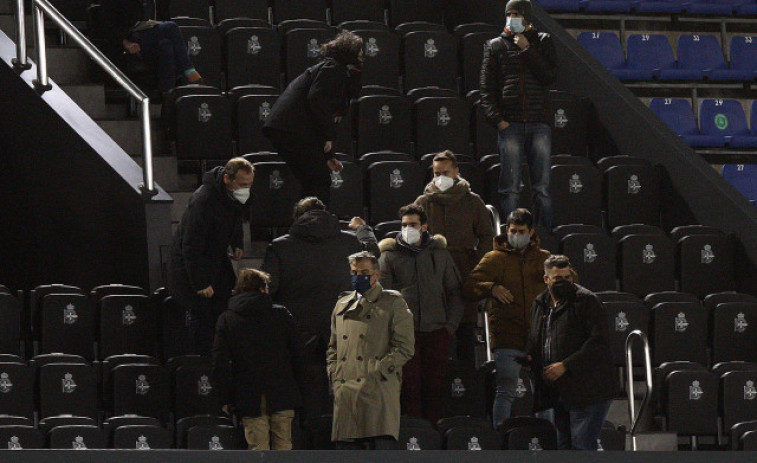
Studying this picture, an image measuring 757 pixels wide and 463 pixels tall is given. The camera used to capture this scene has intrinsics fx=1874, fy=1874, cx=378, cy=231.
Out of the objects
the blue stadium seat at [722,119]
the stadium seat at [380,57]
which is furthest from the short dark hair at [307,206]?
the blue stadium seat at [722,119]

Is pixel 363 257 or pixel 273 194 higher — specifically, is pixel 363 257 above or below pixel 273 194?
below

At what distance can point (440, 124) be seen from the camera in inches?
471

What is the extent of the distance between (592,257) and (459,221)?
1315mm

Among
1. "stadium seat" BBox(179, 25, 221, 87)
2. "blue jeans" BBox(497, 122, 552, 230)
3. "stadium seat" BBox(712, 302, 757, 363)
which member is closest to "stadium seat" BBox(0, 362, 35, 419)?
"blue jeans" BBox(497, 122, 552, 230)

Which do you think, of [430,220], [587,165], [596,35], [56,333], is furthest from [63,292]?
[596,35]

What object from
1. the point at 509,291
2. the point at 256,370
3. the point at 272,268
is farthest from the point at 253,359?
the point at 509,291

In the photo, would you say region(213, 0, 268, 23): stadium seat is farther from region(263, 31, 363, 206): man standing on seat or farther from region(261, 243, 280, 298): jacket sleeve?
region(261, 243, 280, 298): jacket sleeve

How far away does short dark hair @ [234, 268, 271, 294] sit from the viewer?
8.99m

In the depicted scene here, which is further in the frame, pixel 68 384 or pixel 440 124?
pixel 440 124

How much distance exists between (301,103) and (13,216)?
6.80ft

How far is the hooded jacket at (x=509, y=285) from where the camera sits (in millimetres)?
9562

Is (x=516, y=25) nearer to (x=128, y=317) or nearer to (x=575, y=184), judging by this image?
(x=575, y=184)

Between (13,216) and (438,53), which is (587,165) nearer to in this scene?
(438,53)

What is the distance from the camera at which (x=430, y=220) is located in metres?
10.1
